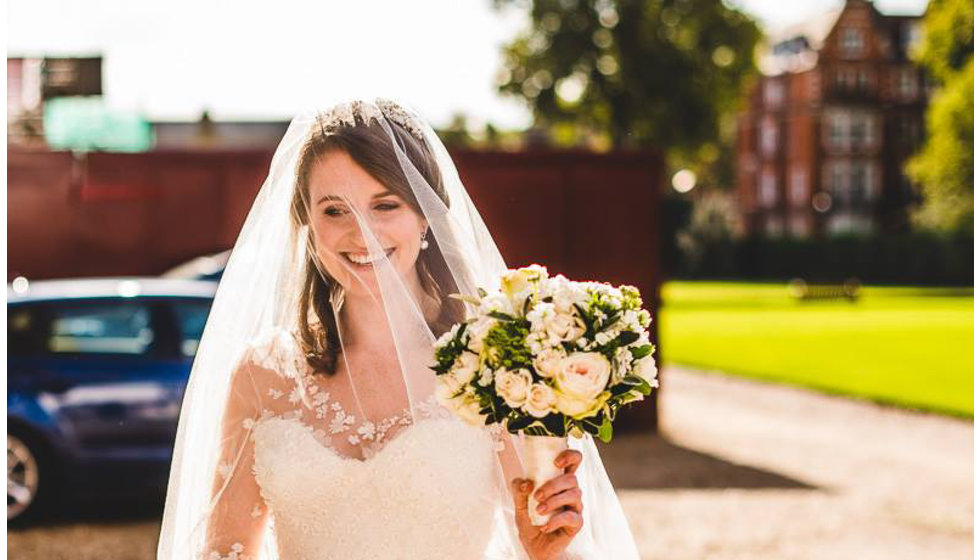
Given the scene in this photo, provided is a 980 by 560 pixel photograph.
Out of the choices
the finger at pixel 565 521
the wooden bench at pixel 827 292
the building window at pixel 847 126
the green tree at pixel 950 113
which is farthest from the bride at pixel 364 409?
the building window at pixel 847 126

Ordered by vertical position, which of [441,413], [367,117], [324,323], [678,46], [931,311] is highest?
[678,46]

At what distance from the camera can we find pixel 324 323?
112 inches

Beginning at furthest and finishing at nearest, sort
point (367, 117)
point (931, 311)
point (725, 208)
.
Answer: point (725, 208) < point (931, 311) < point (367, 117)

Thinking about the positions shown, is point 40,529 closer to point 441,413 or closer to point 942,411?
point 441,413

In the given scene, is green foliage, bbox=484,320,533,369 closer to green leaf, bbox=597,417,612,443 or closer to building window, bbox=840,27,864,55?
green leaf, bbox=597,417,612,443

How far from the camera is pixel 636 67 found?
41.2 meters

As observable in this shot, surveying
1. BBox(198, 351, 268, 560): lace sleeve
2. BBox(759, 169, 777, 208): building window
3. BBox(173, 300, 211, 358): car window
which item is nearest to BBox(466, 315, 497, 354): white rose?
BBox(198, 351, 268, 560): lace sleeve

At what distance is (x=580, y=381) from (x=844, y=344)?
75.6 feet

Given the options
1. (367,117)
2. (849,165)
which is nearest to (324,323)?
(367,117)

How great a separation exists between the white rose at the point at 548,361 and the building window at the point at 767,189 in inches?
2914

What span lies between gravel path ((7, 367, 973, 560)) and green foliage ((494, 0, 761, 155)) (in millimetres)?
27177

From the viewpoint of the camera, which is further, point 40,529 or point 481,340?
point 40,529

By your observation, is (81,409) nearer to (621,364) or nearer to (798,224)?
(621,364)

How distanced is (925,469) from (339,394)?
29.3 feet
